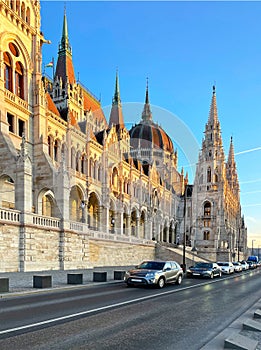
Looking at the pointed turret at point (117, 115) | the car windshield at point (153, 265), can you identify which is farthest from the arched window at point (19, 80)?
the pointed turret at point (117, 115)

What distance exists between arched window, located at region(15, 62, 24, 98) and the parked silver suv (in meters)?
20.4

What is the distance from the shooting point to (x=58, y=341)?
618cm

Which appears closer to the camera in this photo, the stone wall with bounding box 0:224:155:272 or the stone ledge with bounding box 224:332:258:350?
the stone ledge with bounding box 224:332:258:350

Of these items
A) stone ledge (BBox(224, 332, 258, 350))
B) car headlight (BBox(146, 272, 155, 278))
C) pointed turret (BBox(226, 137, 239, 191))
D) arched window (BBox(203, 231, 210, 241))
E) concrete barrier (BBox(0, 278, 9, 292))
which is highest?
pointed turret (BBox(226, 137, 239, 191))

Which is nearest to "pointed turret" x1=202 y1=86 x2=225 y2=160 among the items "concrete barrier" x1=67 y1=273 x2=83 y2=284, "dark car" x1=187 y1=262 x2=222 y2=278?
"dark car" x1=187 y1=262 x2=222 y2=278

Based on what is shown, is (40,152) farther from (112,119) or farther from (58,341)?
(112,119)

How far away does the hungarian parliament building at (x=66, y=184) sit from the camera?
2328 centimetres

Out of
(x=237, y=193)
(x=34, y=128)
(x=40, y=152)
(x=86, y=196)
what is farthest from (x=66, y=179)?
(x=237, y=193)

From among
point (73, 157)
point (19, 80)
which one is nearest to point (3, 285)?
point (19, 80)

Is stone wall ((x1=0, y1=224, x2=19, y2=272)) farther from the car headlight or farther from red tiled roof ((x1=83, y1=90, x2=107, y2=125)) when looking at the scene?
red tiled roof ((x1=83, y1=90, x2=107, y2=125))

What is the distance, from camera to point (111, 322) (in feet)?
26.2

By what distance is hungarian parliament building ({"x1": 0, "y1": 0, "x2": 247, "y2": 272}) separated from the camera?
2328 cm

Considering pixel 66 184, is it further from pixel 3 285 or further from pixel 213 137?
pixel 213 137

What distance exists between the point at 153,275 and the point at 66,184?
13.1 meters
